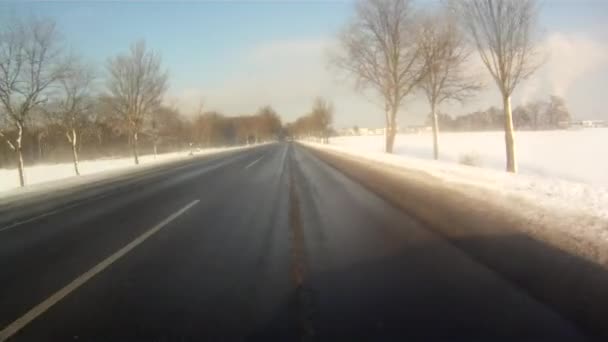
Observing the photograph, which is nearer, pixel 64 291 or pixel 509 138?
pixel 64 291

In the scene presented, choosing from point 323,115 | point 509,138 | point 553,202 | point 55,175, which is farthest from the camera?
point 323,115

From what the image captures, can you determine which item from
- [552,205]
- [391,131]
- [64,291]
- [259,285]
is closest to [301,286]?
[259,285]

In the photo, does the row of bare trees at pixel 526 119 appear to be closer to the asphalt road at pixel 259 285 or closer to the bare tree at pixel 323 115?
the bare tree at pixel 323 115

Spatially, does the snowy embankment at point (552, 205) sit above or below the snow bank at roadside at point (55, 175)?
below

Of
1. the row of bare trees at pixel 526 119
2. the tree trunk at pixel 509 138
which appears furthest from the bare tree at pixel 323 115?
the tree trunk at pixel 509 138

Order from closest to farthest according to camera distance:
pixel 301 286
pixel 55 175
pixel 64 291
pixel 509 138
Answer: pixel 301 286 → pixel 64 291 → pixel 509 138 → pixel 55 175

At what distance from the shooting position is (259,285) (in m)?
5.09

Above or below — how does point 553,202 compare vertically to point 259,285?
below

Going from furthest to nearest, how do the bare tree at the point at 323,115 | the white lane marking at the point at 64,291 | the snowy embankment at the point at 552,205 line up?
the bare tree at the point at 323,115, the snowy embankment at the point at 552,205, the white lane marking at the point at 64,291

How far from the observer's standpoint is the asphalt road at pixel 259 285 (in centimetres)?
396

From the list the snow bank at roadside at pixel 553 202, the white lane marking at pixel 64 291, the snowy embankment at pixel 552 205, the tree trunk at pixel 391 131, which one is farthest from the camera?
the tree trunk at pixel 391 131

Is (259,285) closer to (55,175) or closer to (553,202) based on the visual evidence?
(553,202)

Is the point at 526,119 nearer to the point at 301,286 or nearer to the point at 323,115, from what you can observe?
the point at 323,115

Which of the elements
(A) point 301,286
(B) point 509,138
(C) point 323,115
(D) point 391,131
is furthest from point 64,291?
(C) point 323,115
